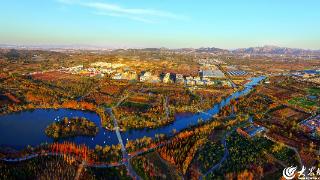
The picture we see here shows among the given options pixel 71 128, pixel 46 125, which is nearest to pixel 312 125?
pixel 71 128

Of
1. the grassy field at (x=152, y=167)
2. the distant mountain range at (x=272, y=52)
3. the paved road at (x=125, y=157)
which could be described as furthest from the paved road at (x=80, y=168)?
the distant mountain range at (x=272, y=52)

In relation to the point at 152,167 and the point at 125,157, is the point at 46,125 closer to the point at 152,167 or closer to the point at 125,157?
the point at 125,157

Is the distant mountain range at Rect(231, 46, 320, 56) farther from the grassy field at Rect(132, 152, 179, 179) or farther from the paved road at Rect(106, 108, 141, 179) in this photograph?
the grassy field at Rect(132, 152, 179, 179)

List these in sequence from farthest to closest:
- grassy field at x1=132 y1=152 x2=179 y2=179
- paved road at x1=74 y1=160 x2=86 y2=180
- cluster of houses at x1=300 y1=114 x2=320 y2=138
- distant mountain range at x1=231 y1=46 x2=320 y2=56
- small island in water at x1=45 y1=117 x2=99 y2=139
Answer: distant mountain range at x1=231 y1=46 x2=320 y2=56, cluster of houses at x1=300 y1=114 x2=320 y2=138, small island in water at x1=45 y1=117 x2=99 y2=139, grassy field at x1=132 y1=152 x2=179 y2=179, paved road at x1=74 y1=160 x2=86 y2=180

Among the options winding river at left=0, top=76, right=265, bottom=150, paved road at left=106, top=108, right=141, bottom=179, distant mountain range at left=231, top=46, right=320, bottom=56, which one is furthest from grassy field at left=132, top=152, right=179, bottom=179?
distant mountain range at left=231, top=46, right=320, bottom=56

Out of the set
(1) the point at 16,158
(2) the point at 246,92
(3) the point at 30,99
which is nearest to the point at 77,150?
(1) the point at 16,158

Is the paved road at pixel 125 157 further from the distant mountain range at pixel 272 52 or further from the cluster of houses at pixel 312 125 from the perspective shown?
the distant mountain range at pixel 272 52
